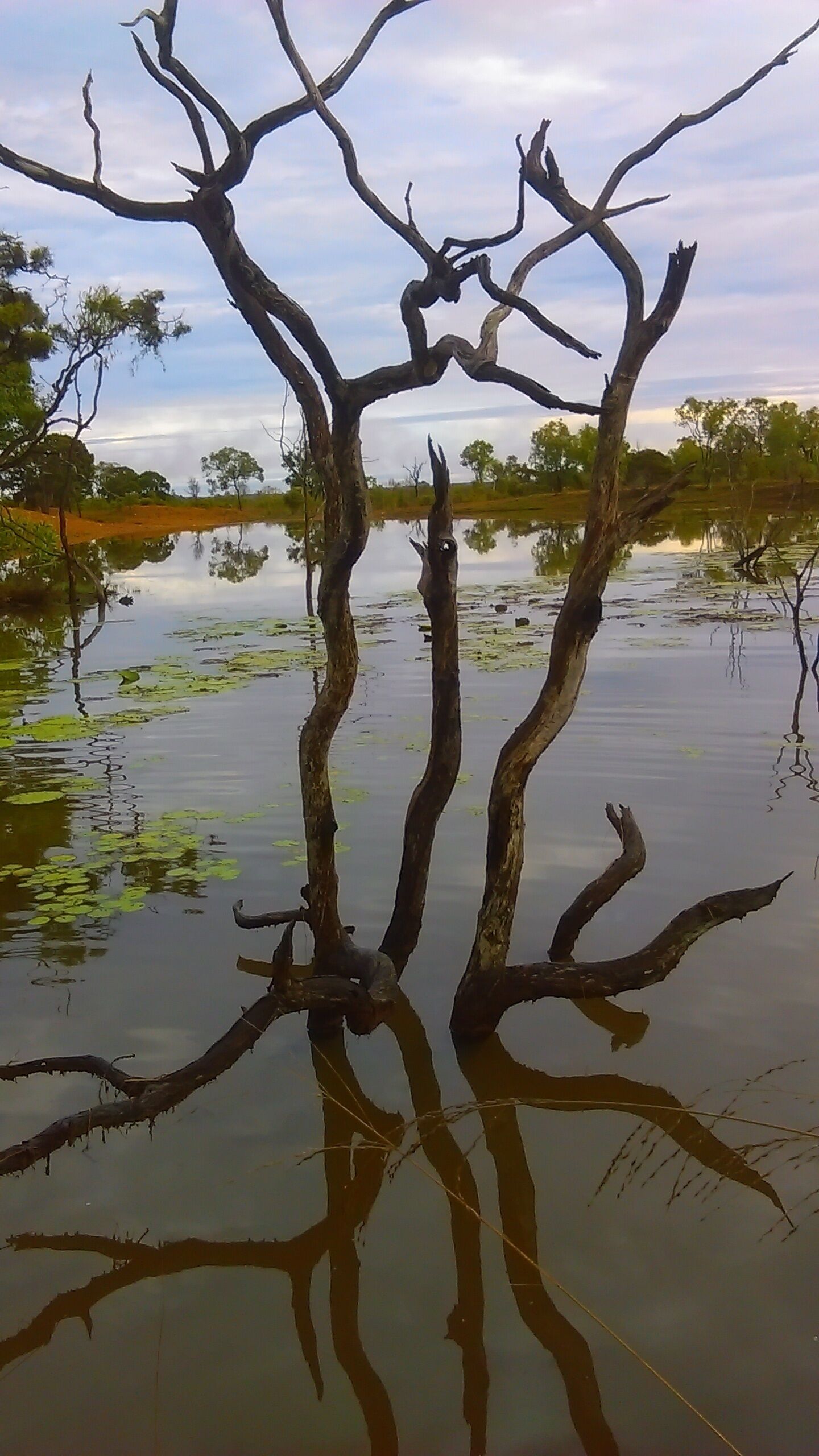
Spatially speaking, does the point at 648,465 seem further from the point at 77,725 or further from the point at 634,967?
the point at 634,967

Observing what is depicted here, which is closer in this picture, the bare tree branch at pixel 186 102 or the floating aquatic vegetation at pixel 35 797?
the bare tree branch at pixel 186 102

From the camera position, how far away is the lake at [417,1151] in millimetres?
2682

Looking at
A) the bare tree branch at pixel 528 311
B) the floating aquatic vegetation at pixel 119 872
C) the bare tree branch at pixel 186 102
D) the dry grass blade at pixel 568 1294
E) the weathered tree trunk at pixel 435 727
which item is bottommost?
the dry grass blade at pixel 568 1294

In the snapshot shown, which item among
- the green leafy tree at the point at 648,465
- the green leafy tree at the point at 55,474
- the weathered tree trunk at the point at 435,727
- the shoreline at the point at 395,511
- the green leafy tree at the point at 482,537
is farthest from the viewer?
the shoreline at the point at 395,511

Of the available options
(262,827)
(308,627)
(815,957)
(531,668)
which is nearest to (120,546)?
(308,627)

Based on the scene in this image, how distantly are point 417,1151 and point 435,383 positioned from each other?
2.75 meters

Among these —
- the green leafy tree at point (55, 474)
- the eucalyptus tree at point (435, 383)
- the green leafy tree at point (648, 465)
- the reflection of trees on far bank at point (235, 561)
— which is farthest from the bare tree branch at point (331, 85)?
the green leafy tree at point (648, 465)

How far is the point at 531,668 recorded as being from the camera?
43.3ft

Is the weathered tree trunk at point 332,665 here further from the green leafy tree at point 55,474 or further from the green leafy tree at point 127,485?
the green leafy tree at point 127,485

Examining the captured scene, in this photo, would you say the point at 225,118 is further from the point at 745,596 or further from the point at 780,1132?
the point at 745,596

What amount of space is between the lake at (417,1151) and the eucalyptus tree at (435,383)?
0.49m

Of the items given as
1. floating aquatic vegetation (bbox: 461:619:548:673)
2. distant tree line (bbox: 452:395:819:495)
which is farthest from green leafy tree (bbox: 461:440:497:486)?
floating aquatic vegetation (bbox: 461:619:548:673)

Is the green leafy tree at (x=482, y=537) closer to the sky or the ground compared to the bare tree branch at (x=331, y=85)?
closer to the ground

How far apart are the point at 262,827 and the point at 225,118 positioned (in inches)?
177
